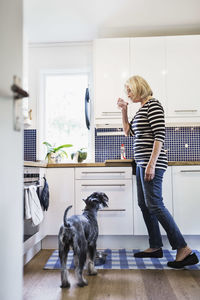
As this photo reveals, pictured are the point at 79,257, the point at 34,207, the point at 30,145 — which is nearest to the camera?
the point at 79,257

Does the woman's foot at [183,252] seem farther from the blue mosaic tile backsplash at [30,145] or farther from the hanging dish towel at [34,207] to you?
the blue mosaic tile backsplash at [30,145]

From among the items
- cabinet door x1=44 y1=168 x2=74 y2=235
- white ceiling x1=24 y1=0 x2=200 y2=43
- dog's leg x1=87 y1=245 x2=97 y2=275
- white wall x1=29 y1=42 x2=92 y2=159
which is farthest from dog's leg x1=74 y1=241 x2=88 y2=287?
white ceiling x1=24 y1=0 x2=200 y2=43

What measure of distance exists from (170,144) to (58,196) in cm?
145

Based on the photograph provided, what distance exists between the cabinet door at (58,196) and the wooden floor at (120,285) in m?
0.56

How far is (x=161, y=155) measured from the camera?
86.4 inches

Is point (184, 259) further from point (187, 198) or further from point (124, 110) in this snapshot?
point (124, 110)

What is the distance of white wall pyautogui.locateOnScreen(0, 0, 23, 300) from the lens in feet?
2.50

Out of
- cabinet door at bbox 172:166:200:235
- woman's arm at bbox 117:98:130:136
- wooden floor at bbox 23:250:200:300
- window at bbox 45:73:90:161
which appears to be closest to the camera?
wooden floor at bbox 23:250:200:300

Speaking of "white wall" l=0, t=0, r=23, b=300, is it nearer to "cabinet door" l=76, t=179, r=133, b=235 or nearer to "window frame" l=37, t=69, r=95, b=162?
"cabinet door" l=76, t=179, r=133, b=235

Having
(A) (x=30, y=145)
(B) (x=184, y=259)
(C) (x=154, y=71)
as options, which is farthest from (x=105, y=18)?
(B) (x=184, y=259)

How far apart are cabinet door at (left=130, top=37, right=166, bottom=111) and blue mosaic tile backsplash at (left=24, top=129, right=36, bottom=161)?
1.39m

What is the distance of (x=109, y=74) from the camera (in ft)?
10.1

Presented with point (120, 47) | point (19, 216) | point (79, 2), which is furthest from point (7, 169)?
point (120, 47)

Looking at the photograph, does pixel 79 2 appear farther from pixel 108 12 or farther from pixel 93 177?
pixel 93 177
